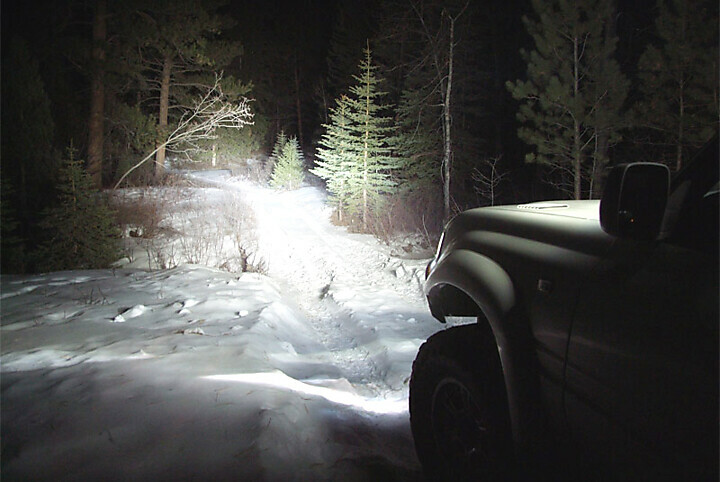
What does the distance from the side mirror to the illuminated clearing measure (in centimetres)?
308

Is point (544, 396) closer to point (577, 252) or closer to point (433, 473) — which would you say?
point (577, 252)

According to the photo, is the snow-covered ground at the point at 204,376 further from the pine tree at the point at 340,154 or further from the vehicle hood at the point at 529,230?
the pine tree at the point at 340,154

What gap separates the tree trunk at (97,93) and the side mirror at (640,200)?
57.3 ft

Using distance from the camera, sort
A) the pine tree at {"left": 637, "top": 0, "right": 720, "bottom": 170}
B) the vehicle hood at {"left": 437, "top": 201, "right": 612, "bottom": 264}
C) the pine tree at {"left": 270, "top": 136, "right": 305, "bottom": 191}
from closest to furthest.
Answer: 1. the vehicle hood at {"left": 437, "top": 201, "right": 612, "bottom": 264}
2. the pine tree at {"left": 637, "top": 0, "right": 720, "bottom": 170}
3. the pine tree at {"left": 270, "top": 136, "right": 305, "bottom": 191}

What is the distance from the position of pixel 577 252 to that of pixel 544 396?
71cm

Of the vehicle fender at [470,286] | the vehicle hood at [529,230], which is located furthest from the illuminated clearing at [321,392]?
the vehicle hood at [529,230]

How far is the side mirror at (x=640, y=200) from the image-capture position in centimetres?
160

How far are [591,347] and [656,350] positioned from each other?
0.30m

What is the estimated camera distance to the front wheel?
2229 mm

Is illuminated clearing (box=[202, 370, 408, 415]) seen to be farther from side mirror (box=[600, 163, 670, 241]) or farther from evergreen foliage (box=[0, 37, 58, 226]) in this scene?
evergreen foliage (box=[0, 37, 58, 226])

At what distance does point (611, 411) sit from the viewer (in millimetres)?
1643

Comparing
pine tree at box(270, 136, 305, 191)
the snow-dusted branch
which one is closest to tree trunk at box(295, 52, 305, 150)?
pine tree at box(270, 136, 305, 191)

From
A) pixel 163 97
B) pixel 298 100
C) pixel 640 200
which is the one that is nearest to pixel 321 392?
pixel 640 200

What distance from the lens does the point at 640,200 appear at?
5.33 feet
